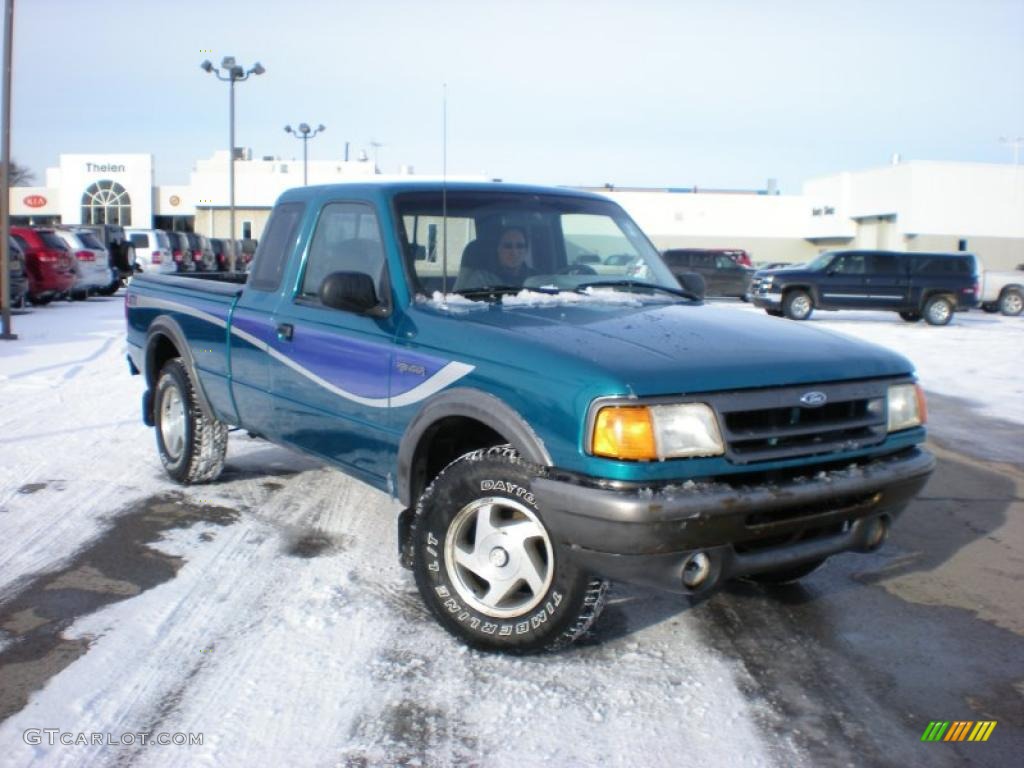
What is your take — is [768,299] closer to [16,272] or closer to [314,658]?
[16,272]

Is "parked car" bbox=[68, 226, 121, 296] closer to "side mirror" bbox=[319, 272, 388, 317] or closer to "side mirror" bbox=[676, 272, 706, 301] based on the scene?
"side mirror" bbox=[676, 272, 706, 301]

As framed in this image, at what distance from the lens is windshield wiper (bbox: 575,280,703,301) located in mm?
4824

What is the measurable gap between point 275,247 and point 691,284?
7.70 ft

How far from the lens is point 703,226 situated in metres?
59.4

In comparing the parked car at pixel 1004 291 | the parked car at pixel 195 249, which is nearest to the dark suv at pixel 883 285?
the parked car at pixel 1004 291

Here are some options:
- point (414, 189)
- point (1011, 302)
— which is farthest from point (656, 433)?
point (1011, 302)

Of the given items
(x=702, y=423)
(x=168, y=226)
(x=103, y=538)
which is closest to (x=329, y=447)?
(x=103, y=538)

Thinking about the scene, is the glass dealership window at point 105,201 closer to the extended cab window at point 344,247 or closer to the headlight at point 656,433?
the extended cab window at point 344,247

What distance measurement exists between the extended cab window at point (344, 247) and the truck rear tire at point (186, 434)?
1587 mm

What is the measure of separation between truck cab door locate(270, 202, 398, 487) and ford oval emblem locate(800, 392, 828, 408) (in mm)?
1732

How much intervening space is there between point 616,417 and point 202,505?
3590 millimetres

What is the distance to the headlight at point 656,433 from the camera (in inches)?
131

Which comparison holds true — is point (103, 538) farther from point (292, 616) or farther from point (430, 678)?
point (430, 678)

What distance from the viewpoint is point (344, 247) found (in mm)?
5000
